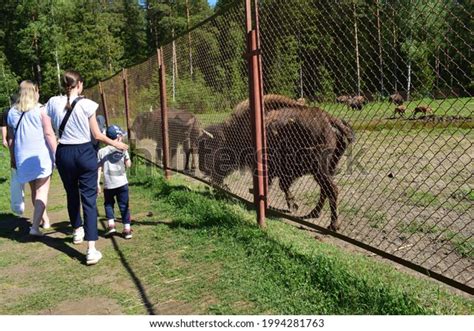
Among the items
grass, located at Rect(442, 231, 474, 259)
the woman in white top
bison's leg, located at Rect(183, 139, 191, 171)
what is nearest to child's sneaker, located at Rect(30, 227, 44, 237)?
the woman in white top

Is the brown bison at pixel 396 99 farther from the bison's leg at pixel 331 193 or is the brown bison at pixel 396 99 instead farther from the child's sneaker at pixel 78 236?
the child's sneaker at pixel 78 236

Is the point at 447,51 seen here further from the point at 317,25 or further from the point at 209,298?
the point at 209,298

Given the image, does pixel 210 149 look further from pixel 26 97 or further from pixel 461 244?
pixel 461 244

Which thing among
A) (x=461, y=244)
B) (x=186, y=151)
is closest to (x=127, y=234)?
(x=186, y=151)

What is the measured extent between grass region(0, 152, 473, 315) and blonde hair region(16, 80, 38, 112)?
1.68 m

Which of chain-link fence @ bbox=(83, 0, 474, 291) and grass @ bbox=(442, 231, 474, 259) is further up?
chain-link fence @ bbox=(83, 0, 474, 291)

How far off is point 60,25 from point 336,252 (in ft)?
156

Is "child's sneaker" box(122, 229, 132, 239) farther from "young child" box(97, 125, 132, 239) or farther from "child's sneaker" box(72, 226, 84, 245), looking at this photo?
"child's sneaker" box(72, 226, 84, 245)

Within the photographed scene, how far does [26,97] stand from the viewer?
5453 mm

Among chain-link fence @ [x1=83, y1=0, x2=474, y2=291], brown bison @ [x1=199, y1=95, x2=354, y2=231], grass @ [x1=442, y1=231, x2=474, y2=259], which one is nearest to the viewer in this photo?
chain-link fence @ [x1=83, y1=0, x2=474, y2=291]

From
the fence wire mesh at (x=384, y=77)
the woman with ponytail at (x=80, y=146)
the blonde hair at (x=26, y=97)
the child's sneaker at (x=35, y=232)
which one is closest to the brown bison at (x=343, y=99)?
the fence wire mesh at (x=384, y=77)

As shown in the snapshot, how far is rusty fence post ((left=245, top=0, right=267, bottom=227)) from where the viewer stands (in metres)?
4.65

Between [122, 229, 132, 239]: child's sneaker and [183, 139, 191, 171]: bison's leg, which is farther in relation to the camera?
[183, 139, 191, 171]: bison's leg

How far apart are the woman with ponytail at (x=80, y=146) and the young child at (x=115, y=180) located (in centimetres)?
72
